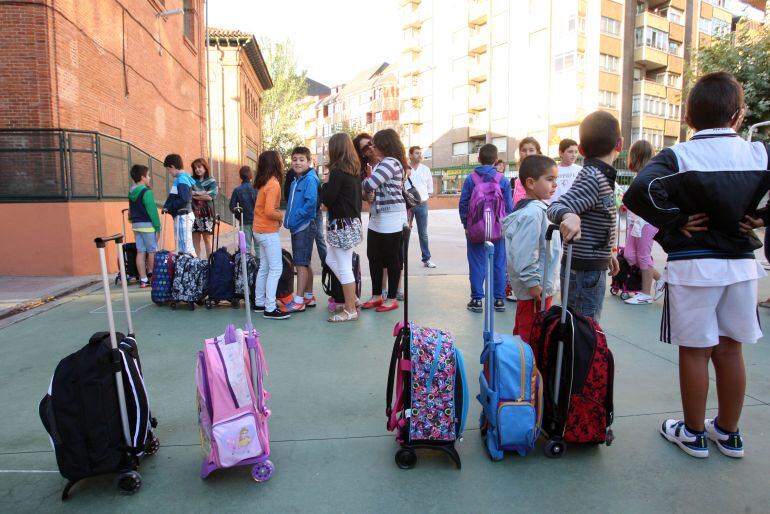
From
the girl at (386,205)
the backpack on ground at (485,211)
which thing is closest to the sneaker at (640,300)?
the backpack on ground at (485,211)

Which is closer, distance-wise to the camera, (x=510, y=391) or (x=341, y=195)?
(x=510, y=391)

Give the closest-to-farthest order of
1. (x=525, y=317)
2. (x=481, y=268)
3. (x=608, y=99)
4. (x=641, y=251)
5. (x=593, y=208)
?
(x=593, y=208) → (x=525, y=317) → (x=481, y=268) → (x=641, y=251) → (x=608, y=99)

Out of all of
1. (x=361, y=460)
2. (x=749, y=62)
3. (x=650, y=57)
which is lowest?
(x=361, y=460)

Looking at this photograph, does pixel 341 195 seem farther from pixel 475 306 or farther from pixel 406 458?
pixel 406 458

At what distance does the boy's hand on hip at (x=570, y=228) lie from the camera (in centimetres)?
255

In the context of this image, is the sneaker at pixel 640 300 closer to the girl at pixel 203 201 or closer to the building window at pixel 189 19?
the girl at pixel 203 201

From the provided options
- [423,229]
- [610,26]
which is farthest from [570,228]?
[610,26]

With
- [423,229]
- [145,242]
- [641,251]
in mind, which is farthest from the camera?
[423,229]

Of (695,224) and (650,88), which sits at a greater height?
(650,88)

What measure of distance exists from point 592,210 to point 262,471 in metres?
2.24

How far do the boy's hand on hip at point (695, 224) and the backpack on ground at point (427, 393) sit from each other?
125cm

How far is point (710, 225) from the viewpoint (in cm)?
254

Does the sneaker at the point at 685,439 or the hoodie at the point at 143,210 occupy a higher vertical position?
the hoodie at the point at 143,210

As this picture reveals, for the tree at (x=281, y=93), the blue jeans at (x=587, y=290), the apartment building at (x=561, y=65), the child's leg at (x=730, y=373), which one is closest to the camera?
the child's leg at (x=730, y=373)
